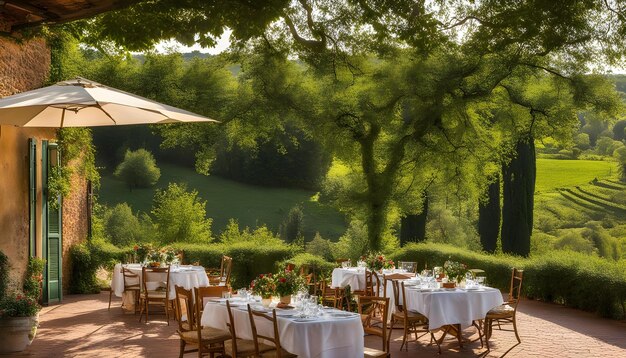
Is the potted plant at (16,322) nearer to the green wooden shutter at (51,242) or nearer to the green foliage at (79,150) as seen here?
the green wooden shutter at (51,242)

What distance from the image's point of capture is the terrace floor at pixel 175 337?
8.88 meters

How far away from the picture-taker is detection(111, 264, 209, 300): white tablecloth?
1178 cm

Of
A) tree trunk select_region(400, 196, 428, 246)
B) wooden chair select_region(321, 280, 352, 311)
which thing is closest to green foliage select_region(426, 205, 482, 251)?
tree trunk select_region(400, 196, 428, 246)

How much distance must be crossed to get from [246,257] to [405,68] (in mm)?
6300

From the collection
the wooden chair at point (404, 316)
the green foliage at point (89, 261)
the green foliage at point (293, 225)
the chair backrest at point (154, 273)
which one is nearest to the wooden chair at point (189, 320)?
the wooden chair at point (404, 316)

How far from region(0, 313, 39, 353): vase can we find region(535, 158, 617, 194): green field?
59093 mm

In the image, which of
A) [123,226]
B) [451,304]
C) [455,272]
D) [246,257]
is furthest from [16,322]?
[123,226]

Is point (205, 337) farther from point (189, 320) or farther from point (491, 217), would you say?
point (491, 217)

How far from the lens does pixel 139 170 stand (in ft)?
178

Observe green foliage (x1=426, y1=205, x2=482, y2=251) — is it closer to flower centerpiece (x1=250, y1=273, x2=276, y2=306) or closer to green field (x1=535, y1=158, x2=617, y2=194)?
green field (x1=535, y1=158, x2=617, y2=194)

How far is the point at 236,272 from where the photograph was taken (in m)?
16.8

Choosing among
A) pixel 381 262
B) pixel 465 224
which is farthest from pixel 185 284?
pixel 465 224

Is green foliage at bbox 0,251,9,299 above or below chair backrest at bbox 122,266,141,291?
above

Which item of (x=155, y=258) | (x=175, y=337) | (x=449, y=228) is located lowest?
(x=449, y=228)
